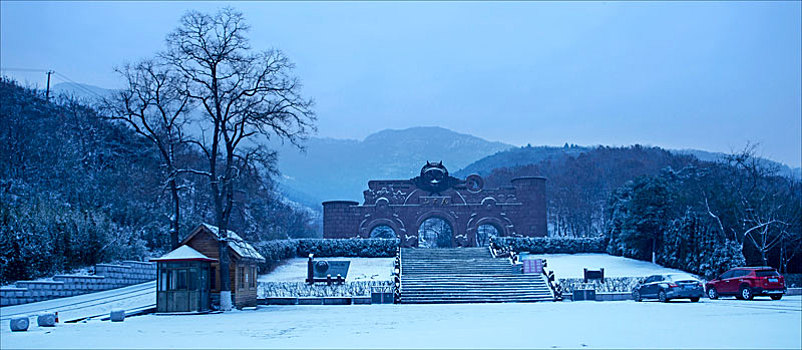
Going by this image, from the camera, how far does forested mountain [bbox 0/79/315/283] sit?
22.7 m

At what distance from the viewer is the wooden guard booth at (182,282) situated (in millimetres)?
20250

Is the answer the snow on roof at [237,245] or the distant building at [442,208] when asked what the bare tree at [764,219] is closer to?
the distant building at [442,208]

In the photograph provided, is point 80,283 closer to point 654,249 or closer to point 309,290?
point 309,290

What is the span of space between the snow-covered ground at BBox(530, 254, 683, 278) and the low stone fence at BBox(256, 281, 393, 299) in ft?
31.6

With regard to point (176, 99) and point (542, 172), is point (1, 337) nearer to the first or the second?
point (176, 99)

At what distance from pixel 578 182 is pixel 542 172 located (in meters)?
9.94

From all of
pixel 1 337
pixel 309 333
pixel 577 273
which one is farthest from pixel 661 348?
pixel 577 273

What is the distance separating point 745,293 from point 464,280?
36.5ft

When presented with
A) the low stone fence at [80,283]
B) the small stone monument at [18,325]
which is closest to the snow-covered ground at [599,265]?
the low stone fence at [80,283]

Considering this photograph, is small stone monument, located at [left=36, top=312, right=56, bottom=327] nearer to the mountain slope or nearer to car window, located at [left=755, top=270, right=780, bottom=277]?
car window, located at [left=755, top=270, right=780, bottom=277]

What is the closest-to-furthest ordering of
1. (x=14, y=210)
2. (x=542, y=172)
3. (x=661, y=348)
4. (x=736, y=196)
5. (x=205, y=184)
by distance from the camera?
(x=661, y=348), (x=14, y=210), (x=736, y=196), (x=205, y=184), (x=542, y=172)

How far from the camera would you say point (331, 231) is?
1683 inches

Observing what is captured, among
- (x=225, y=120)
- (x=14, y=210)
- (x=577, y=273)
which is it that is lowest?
(x=577, y=273)

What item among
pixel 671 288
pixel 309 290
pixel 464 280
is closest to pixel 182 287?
pixel 309 290
